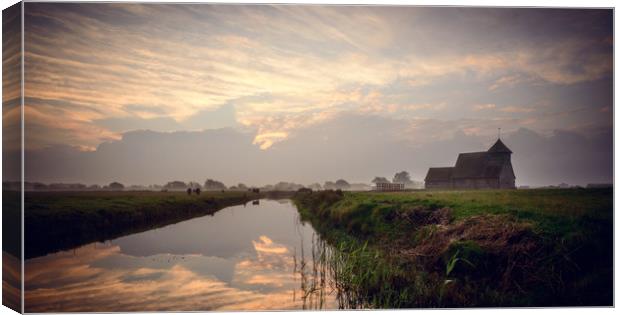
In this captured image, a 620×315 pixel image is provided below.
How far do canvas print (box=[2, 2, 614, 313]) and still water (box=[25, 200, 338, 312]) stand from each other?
0.04 m

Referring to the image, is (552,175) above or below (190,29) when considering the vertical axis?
below

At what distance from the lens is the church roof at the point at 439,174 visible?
12344 millimetres

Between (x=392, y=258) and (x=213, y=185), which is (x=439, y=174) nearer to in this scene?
(x=392, y=258)

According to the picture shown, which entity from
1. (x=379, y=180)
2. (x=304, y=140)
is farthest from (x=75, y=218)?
(x=379, y=180)

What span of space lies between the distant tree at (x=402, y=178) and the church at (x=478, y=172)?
46cm

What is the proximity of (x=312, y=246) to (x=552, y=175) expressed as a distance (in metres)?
5.83

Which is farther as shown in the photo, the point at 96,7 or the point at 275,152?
the point at 275,152

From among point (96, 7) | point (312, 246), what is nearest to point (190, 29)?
point (96, 7)

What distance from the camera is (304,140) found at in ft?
38.2

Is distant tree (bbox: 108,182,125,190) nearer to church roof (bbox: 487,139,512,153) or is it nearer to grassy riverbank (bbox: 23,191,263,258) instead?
grassy riverbank (bbox: 23,191,263,258)

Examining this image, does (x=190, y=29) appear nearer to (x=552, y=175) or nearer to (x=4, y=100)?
(x=4, y=100)

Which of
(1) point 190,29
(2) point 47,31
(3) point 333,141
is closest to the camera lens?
(2) point 47,31

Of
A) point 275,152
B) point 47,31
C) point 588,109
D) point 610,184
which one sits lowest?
point 610,184

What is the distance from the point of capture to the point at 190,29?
10336 mm
